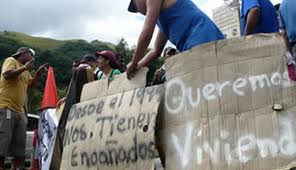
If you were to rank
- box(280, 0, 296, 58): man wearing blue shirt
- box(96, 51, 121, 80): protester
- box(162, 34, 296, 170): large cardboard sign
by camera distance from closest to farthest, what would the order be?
box(162, 34, 296, 170): large cardboard sign, box(280, 0, 296, 58): man wearing blue shirt, box(96, 51, 121, 80): protester

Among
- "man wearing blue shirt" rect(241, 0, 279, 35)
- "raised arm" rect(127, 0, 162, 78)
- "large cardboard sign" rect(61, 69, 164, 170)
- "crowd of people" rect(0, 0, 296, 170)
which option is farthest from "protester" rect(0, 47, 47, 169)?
"man wearing blue shirt" rect(241, 0, 279, 35)

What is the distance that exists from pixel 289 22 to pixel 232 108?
68 centimetres

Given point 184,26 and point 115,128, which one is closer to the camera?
point 115,128

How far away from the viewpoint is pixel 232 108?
10.2ft

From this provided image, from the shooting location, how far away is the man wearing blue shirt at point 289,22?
310 centimetres

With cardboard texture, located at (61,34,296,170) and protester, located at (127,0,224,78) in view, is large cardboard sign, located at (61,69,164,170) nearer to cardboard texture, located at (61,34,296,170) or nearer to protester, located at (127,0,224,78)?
cardboard texture, located at (61,34,296,170)

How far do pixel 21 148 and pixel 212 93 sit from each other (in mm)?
3759

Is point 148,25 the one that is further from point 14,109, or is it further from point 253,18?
point 14,109

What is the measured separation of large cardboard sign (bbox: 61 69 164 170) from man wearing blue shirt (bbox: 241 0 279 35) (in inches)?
37.7

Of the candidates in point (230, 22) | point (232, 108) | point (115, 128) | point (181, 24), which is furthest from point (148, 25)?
point (230, 22)

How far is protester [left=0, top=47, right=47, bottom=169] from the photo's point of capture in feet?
20.2

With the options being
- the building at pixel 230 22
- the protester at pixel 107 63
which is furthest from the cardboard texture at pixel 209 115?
the protester at pixel 107 63

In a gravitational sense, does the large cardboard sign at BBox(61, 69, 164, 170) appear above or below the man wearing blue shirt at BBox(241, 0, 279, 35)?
below

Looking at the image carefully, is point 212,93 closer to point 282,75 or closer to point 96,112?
point 282,75
